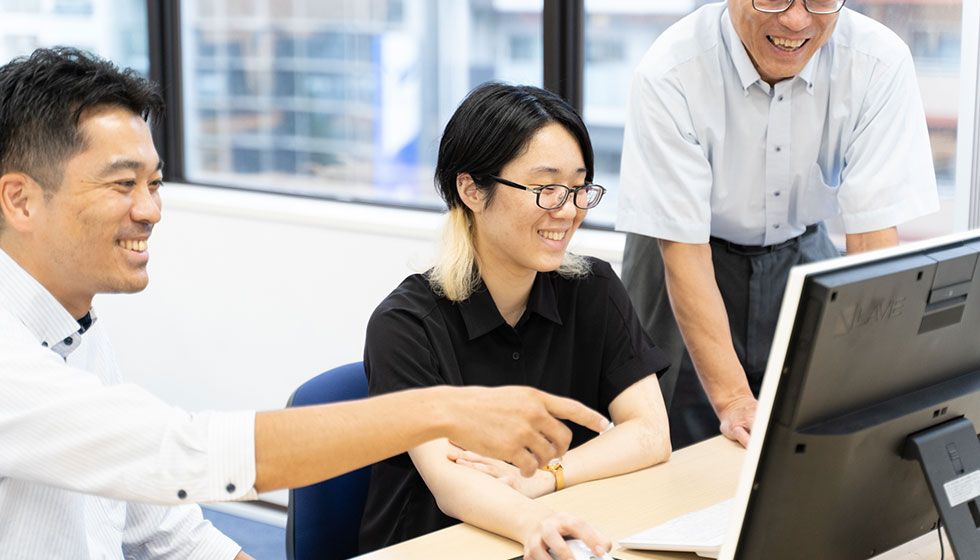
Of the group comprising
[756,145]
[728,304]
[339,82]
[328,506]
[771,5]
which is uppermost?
[771,5]

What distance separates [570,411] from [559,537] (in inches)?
10.5

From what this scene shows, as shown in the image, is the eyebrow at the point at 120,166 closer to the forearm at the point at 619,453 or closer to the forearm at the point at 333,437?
the forearm at the point at 333,437

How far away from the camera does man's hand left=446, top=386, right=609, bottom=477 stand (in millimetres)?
1061

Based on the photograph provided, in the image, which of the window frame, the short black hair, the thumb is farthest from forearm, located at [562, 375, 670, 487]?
the window frame

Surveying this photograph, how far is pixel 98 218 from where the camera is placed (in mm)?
1275

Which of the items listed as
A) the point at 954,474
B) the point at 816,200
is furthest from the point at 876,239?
the point at 954,474

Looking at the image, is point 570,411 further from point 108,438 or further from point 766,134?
point 766,134

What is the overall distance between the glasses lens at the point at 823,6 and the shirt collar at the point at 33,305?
1.29 m

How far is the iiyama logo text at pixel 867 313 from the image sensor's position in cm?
96

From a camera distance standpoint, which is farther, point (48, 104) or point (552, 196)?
point (552, 196)

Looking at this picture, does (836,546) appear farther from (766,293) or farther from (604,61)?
(604,61)

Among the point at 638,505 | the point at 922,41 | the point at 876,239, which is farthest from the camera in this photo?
the point at 922,41

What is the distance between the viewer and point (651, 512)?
1.49 meters

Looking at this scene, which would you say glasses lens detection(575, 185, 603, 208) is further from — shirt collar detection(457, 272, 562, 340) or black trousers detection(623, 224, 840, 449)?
black trousers detection(623, 224, 840, 449)
